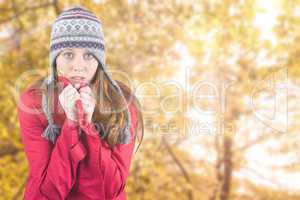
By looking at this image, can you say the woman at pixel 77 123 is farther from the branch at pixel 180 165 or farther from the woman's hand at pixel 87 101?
the branch at pixel 180 165

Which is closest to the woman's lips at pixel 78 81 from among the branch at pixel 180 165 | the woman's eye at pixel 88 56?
the woman's eye at pixel 88 56

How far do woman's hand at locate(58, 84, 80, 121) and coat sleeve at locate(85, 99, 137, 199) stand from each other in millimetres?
105

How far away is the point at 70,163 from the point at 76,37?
638 mm

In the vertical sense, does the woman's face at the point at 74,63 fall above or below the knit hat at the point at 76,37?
below

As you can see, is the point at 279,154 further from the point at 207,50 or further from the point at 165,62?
the point at 165,62

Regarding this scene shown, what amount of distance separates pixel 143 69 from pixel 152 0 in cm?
108

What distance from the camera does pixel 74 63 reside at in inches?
98.7

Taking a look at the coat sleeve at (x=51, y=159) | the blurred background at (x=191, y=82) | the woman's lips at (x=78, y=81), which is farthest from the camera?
the blurred background at (x=191, y=82)

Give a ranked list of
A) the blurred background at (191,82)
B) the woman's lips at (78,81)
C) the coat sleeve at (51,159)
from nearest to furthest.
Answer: the coat sleeve at (51,159), the woman's lips at (78,81), the blurred background at (191,82)

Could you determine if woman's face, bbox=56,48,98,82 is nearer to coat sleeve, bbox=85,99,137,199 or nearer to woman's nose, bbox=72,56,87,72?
woman's nose, bbox=72,56,87,72

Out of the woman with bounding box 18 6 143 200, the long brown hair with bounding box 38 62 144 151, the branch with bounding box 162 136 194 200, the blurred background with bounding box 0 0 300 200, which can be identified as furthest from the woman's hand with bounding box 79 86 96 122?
the branch with bounding box 162 136 194 200

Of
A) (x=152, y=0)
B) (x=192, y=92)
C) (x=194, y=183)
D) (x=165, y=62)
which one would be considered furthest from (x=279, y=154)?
(x=152, y=0)

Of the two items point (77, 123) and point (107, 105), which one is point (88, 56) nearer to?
point (107, 105)

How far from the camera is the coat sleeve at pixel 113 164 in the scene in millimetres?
2342
